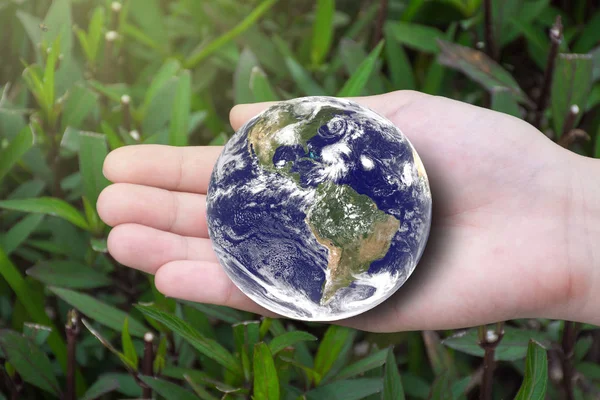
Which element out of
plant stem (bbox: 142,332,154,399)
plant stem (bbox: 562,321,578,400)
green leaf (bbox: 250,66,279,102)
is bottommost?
plant stem (bbox: 562,321,578,400)

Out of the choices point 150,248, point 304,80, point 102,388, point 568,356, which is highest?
point 304,80

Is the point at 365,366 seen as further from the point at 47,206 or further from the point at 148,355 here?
the point at 47,206

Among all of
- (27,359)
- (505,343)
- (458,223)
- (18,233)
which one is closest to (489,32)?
(458,223)

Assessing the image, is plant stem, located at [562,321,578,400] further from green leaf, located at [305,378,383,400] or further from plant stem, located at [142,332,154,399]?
plant stem, located at [142,332,154,399]

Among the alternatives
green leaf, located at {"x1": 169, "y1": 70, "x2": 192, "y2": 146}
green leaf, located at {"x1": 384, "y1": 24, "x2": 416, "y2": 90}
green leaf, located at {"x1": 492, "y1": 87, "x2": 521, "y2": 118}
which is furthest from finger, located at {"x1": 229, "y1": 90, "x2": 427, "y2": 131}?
green leaf, located at {"x1": 384, "y1": 24, "x2": 416, "y2": 90}

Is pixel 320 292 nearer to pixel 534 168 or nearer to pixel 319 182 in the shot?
pixel 319 182

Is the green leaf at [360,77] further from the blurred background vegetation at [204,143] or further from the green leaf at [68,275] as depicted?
the green leaf at [68,275]
